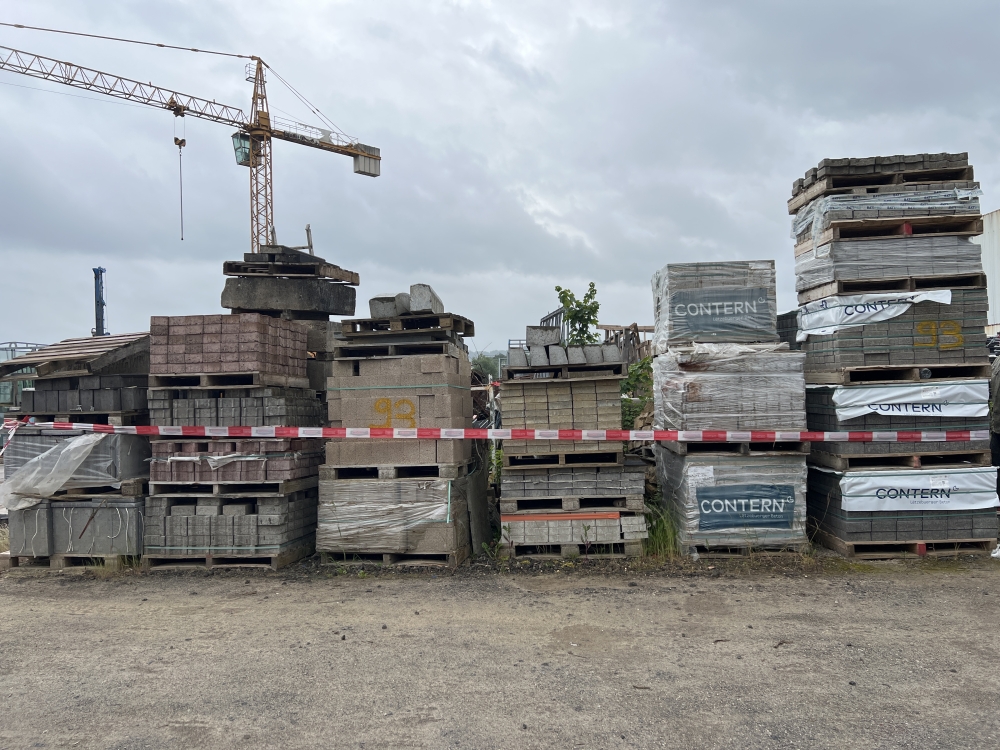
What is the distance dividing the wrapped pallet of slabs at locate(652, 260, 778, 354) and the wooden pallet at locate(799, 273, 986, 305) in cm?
66

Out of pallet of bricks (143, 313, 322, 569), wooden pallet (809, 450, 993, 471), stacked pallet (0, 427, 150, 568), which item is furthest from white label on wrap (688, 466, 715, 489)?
stacked pallet (0, 427, 150, 568)

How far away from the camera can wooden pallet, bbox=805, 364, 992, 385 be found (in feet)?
22.7

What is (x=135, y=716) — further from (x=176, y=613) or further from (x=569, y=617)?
(x=569, y=617)

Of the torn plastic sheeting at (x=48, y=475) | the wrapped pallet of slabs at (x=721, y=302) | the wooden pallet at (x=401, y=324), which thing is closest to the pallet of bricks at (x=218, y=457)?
the torn plastic sheeting at (x=48, y=475)

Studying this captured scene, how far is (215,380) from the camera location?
721cm

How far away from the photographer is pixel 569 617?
5.42m

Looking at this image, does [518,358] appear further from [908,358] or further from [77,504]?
[77,504]

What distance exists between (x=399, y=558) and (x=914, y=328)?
594cm

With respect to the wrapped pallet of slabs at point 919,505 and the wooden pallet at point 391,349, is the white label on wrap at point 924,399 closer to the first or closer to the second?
the wrapped pallet of slabs at point 919,505

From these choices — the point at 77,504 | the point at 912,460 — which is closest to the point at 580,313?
the point at 912,460

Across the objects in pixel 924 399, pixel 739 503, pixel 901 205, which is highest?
pixel 901 205

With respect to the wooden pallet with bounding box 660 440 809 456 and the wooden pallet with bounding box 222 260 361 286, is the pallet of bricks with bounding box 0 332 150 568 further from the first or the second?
the wooden pallet with bounding box 660 440 809 456

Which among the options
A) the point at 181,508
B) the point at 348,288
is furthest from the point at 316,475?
the point at 348,288

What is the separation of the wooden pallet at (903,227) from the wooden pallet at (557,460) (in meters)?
3.27
